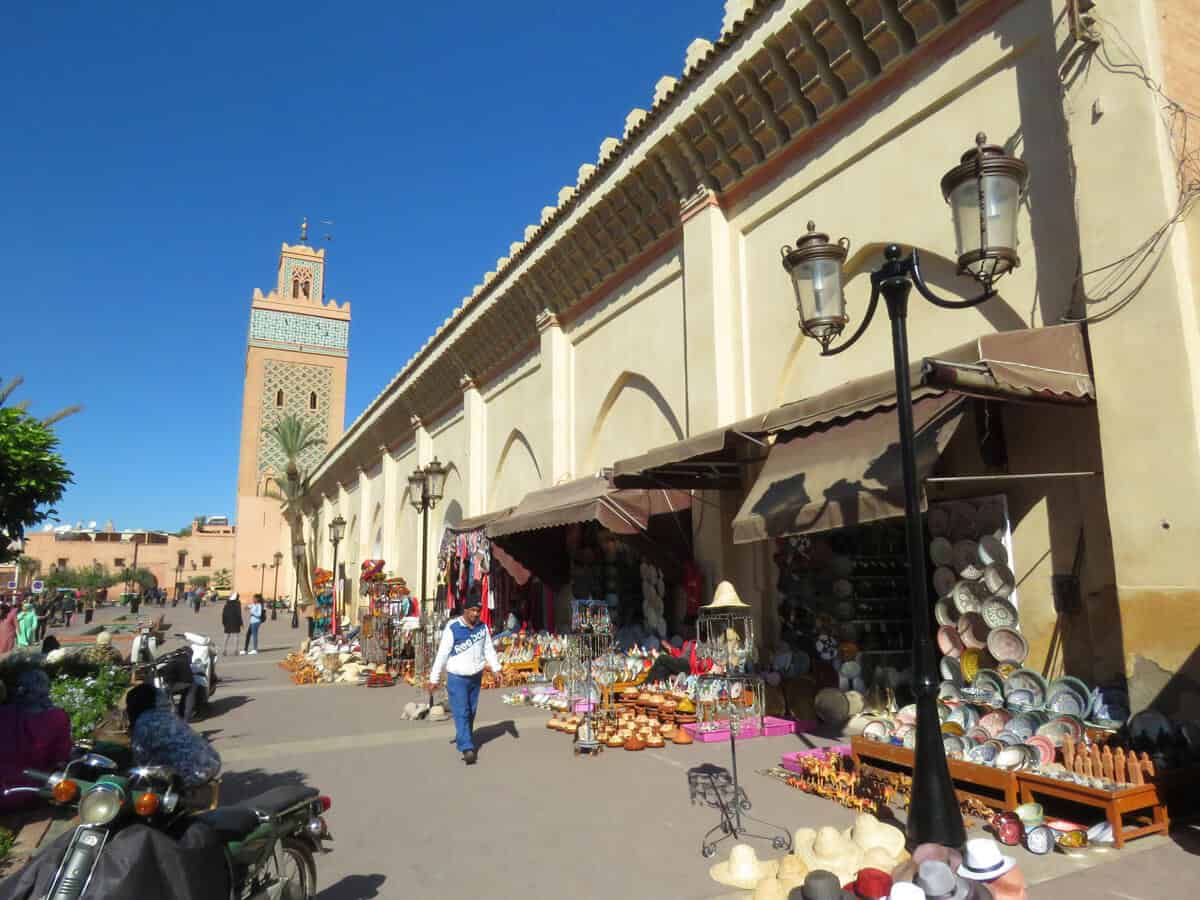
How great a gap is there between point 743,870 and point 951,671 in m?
3.48

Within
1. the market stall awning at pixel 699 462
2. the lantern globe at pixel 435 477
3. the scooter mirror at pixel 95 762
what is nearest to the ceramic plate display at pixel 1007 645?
the market stall awning at pixel 699 462

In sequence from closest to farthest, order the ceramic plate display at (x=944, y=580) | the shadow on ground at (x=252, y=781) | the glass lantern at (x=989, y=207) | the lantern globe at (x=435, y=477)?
the glass lantern at (x=989, y=207) → the shadow on ground at (x=252, y=781) → the ceramic plate display at (x=944, y=580) → the lantern globe at (x=435, y=477)

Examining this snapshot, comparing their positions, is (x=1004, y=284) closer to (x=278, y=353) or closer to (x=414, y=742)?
(x=414, y=742)

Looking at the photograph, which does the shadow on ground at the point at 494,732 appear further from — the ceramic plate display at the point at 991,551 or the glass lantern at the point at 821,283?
the glass lantern at the point at 821,283

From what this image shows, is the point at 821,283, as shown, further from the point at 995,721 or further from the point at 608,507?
the point at 608,507

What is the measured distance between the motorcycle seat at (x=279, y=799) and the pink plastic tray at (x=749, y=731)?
4.95 m

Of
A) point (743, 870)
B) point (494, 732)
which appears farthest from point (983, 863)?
point (494, 732)

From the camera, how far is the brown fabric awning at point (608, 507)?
420 inches

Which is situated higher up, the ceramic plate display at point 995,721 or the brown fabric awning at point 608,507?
the brown fabric awning at point 608,507

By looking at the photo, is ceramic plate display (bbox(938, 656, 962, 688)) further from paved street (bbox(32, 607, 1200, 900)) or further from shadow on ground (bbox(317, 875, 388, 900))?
shadow on ground (bbox(317, 875, 388, 900))

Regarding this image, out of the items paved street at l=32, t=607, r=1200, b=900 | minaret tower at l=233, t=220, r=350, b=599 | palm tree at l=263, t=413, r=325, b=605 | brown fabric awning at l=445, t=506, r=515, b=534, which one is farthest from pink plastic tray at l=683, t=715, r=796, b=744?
minaret tower at l=233, t=220, r=350, b=599

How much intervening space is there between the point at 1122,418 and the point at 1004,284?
168cm

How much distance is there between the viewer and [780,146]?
9625 mm

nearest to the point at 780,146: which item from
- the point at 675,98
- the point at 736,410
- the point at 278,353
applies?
the point at 675,98
